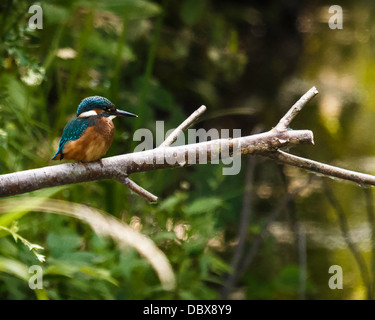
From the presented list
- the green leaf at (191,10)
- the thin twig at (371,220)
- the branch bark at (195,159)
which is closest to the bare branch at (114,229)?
the branch bark at (195,159)

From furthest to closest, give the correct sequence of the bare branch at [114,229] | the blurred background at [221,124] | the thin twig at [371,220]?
the thin twig at [371,220] → the blurred background at [221,124] → the bare branch at [114,229]

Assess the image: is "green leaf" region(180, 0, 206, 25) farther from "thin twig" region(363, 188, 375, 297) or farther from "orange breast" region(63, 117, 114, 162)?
"orange breast" region(63, 117, 114, 162)

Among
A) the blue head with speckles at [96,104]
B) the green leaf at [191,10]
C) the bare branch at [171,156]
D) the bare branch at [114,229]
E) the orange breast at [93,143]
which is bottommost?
the bare branch at [114,229]

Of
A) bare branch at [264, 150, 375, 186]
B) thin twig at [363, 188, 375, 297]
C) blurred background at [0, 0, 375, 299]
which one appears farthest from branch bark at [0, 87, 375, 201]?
thin twig at [363, 188, 375, 297]

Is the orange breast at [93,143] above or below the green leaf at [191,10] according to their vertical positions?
below

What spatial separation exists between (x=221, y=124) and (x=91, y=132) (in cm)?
117

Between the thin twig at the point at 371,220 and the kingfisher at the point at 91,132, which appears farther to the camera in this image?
the thin twig at the point at 371,220

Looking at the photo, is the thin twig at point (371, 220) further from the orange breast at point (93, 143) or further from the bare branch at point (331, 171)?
the orange breast at point (93, 143)

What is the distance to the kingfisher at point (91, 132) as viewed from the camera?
63 cm

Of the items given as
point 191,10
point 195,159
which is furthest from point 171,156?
point 191,10

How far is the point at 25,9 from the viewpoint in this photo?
3.20ft

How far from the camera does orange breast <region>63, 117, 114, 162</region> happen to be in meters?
0.63

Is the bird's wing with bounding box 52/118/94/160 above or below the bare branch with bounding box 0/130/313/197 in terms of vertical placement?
above

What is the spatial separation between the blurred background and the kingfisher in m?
0.46
